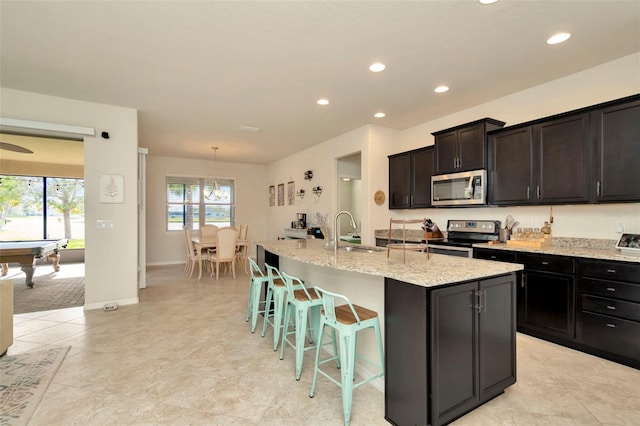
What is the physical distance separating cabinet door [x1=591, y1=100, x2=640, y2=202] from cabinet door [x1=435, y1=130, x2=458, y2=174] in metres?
1.43

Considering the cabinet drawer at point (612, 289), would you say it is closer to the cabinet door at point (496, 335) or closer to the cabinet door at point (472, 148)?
the cabinet door at point (496, 335)

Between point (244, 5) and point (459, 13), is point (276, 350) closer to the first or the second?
point (244, 5)

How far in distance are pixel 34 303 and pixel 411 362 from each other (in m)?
5.28

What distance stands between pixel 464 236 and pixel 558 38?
2.47 metres

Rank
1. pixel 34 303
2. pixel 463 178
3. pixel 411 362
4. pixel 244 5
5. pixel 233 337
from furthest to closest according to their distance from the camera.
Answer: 1. pixel 34 303
2. pixel 463 178
3. pixel 233 337
4. pixel 244 5
5. pixel 411 362

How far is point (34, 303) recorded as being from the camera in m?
4.21

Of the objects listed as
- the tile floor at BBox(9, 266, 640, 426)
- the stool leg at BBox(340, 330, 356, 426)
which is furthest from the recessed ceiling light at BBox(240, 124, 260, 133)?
the stool leg at BBox(340, 330, 356, 426)

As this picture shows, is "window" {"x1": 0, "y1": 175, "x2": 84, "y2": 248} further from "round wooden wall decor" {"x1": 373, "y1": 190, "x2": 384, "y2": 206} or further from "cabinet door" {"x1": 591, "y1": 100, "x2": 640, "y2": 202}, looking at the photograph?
"cabinet door" {"x1": 591, "y1": 100, "x2": 640, "y2": 202}

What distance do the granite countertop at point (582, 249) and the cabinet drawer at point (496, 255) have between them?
53 mm

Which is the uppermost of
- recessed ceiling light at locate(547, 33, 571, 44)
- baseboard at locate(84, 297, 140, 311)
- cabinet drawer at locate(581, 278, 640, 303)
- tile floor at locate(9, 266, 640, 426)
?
recessed ceiling light at locate(547, 33, 571, 44)

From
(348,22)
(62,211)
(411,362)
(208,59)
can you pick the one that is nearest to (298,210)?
(208,59)

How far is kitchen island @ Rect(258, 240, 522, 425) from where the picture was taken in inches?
63.4

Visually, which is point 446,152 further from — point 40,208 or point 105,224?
point 40,208

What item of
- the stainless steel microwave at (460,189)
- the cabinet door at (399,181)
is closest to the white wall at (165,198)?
the cabinet door at (399,181)
